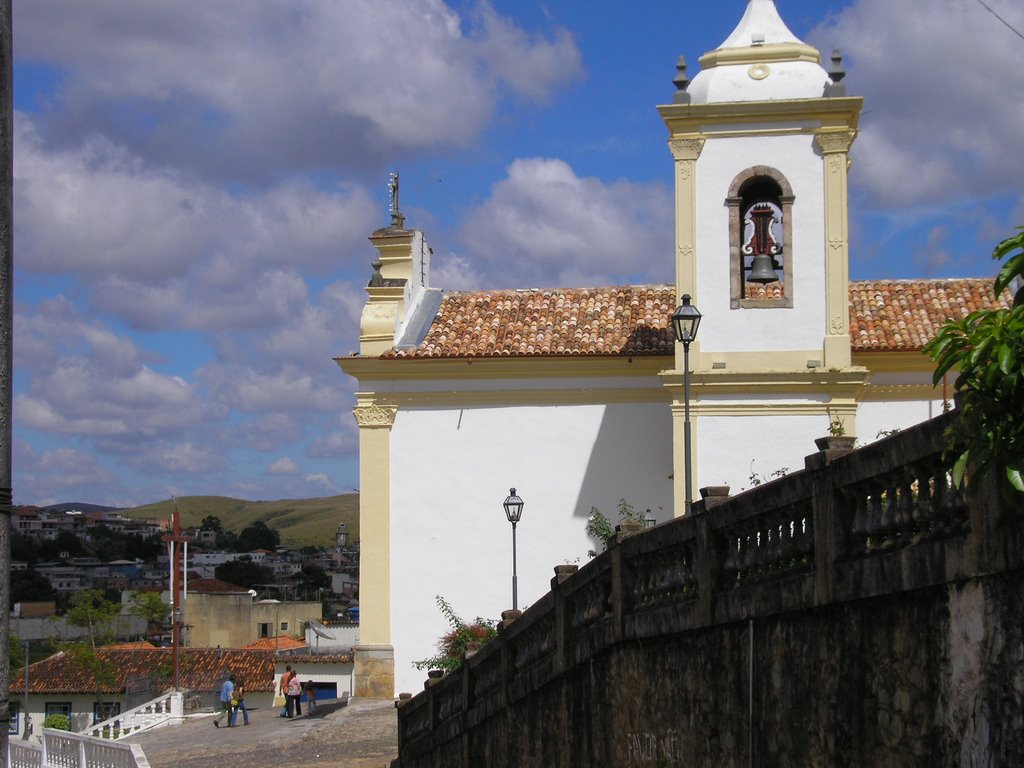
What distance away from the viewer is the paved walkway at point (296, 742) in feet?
70.0

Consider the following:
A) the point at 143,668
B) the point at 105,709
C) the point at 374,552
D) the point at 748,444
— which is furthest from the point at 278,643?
the point at 748,444

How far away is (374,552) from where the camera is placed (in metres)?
26.1

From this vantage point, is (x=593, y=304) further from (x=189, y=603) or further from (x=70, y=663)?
(x=189, y=603)

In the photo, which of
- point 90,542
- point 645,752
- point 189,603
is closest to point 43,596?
point 189,603

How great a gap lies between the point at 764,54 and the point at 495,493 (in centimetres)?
845

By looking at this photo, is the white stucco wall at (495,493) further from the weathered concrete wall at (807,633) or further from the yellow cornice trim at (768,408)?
the weathered concrete wall at (807,633)

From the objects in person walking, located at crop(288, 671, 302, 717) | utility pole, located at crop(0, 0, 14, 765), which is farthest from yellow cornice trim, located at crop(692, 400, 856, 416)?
utility pole, located at crop(0, 0, 14, 765)

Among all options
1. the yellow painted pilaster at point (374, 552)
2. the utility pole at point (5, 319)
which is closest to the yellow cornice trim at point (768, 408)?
the yellow painted pilaster at point (374, 552)

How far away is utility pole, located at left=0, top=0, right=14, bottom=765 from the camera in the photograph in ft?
18.2

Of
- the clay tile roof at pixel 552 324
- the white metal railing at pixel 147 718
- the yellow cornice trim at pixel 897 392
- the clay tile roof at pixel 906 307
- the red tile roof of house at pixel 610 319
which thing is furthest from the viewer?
the white metal railing at pixel 147 718

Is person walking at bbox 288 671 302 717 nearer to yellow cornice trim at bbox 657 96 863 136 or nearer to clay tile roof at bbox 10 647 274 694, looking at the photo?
yellow cornice trim at bbox 657 96 863 136

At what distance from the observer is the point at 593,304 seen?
27.7 meters

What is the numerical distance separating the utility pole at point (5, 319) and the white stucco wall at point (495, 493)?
66.1ft

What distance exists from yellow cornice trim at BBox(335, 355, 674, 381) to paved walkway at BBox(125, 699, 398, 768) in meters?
5.58
